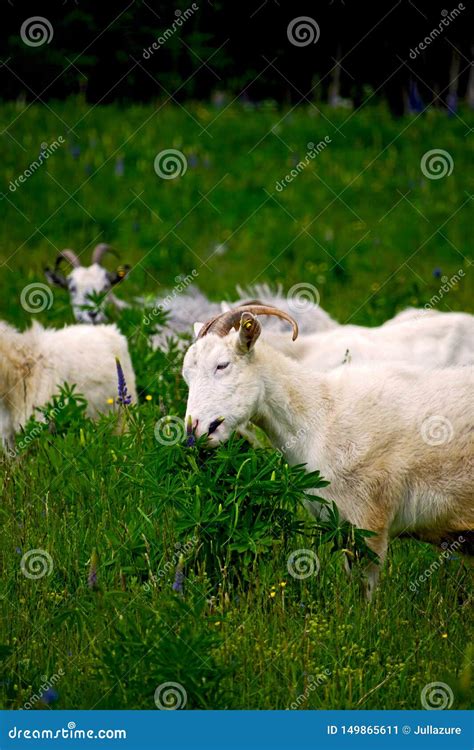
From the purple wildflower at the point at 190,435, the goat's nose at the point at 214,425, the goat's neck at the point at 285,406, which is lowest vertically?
the purple wildflower at the point at 190,435

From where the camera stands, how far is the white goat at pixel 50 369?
858 cm

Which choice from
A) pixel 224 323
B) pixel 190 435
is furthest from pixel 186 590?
pixel 224 323

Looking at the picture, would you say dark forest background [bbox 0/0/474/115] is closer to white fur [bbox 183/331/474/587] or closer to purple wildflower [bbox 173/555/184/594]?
white fur [bbox 183/331/474/587]

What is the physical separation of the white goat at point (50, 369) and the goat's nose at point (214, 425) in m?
2.92

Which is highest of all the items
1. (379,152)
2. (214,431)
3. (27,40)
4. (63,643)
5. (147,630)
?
(379,152)

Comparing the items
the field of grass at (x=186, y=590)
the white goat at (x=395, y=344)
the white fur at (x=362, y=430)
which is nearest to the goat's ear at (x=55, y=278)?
the field of grass at (x=186, y=590)

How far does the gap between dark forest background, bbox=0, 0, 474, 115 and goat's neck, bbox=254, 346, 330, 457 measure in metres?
12.7

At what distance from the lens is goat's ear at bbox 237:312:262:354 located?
19.0 ft

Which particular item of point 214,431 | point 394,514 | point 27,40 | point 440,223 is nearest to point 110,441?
point 214,431

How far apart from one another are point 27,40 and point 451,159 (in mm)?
8012

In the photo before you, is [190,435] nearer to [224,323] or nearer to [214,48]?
[224,323]

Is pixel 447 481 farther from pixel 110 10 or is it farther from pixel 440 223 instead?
pixel 110 10

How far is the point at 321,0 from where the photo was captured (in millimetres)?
19438

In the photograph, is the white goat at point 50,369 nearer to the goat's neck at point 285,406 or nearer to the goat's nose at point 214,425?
the goat's neck at point 285,406
